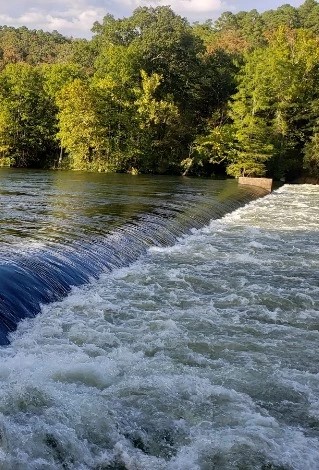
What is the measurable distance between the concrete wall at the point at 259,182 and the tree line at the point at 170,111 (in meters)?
2.31

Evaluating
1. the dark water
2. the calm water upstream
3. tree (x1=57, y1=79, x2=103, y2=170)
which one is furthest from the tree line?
the calm water upstream

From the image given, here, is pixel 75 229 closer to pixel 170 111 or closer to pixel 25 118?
pixel 170 111

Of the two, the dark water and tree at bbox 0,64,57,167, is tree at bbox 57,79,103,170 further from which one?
the dark water

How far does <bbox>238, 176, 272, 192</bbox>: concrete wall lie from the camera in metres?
31.1

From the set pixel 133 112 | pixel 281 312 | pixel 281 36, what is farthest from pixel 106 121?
pixel 281 312

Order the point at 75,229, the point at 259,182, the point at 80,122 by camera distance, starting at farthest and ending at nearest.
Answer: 1. the point at 80,122
2. the point at 259,182
3. the point at 75,229

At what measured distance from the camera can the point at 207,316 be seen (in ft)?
27.4

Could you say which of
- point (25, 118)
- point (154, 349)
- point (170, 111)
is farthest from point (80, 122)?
point (154, 349)

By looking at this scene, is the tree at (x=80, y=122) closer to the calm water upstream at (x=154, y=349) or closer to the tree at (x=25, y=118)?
the tree at (x=25, y=118)

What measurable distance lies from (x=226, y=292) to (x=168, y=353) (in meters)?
3.03

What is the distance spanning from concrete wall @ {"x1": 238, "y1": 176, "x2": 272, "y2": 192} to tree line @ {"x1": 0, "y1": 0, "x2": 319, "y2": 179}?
2314 millimetres

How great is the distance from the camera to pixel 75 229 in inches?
515

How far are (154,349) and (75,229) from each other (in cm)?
672

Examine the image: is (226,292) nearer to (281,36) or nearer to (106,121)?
(106,121)
